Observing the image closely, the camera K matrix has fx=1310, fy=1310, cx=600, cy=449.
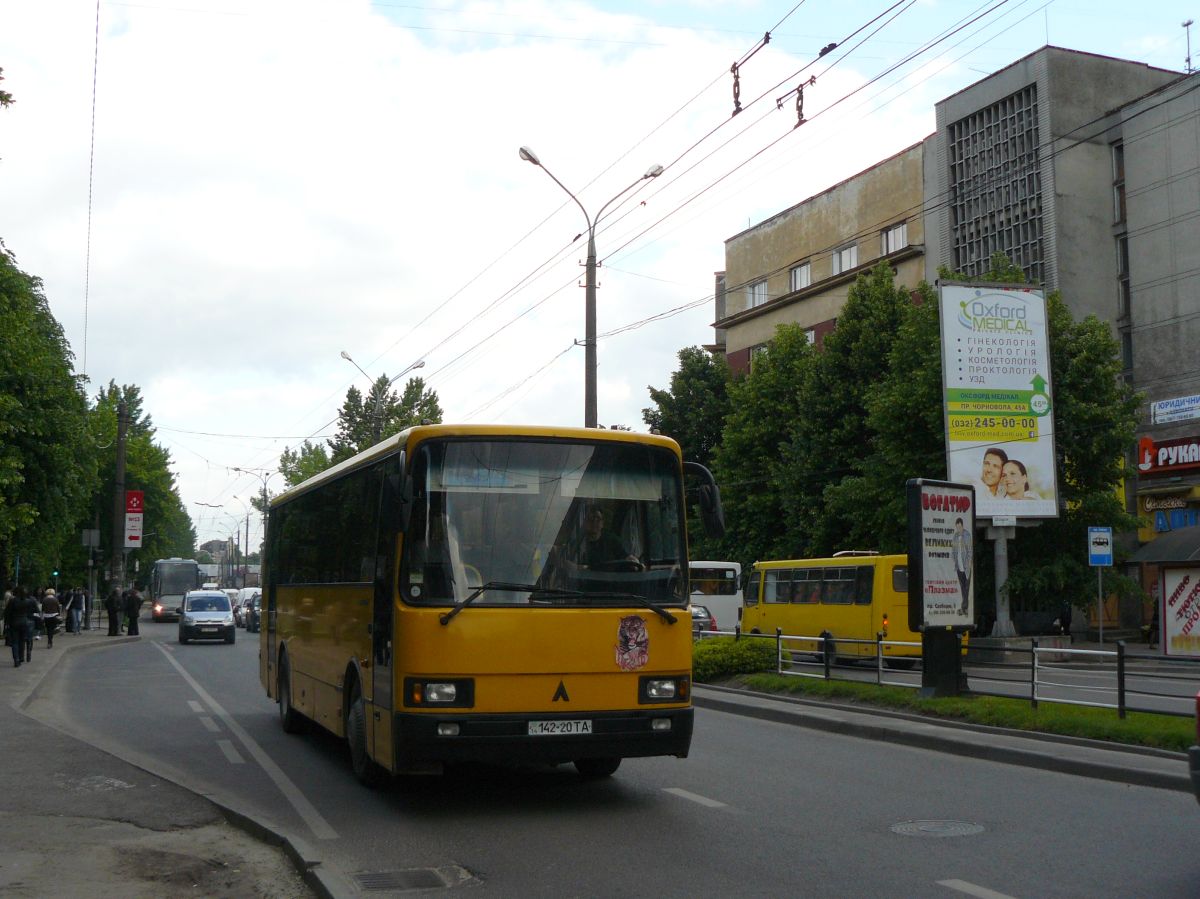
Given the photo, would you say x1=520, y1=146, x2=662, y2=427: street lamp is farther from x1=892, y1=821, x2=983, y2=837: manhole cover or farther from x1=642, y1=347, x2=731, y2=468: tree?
x1=642, y1=347, x2=731, y2=468: tree

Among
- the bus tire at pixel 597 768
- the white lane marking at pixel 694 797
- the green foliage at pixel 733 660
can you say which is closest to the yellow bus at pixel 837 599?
the green foliage at pixel 733 660

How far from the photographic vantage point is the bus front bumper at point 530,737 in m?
9.30

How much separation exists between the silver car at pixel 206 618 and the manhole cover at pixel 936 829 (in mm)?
35736

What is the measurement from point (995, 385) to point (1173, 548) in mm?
12010

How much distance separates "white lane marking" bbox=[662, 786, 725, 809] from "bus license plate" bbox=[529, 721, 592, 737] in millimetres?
1275

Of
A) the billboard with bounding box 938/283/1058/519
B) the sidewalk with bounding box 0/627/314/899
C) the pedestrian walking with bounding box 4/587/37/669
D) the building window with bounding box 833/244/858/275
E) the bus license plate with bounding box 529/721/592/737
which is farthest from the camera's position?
the building window with bounding box 833/244/858/275

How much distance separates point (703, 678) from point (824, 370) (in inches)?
1015

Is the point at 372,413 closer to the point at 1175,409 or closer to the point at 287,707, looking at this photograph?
the point at 1175,409

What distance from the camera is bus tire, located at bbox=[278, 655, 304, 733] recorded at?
50.0 feet

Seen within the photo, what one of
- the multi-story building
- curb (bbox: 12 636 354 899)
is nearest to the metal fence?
curb (bbox: 12 636 354 899)

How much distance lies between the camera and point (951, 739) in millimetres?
13992

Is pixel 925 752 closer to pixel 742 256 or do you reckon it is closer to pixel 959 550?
pixel 959 550

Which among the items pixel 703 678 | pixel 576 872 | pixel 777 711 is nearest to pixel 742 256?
pixel 703 678

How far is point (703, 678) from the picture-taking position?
73.4 ft
